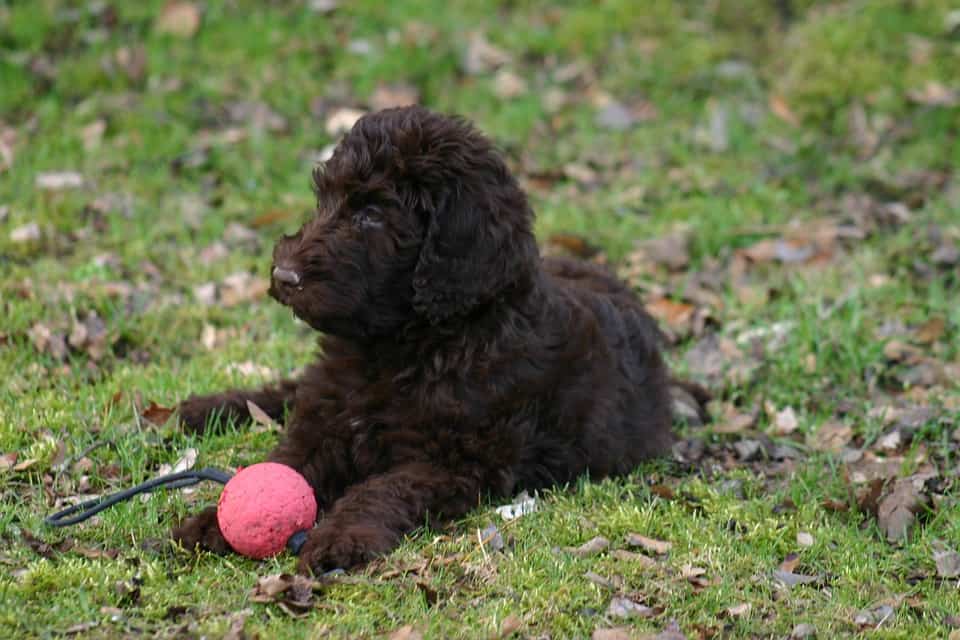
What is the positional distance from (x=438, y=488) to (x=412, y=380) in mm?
412

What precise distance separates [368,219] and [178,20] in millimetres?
6321

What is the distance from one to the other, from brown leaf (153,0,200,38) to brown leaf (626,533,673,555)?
6.87 m

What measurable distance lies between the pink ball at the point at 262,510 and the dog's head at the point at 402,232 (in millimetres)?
548

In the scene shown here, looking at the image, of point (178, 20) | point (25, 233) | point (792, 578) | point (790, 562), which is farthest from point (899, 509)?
point (178, 20)

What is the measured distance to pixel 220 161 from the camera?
868cm

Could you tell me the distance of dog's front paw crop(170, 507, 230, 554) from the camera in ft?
13.6

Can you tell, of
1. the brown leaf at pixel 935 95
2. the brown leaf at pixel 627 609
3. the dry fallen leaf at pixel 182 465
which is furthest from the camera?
the brown leaf at pixel 935 95

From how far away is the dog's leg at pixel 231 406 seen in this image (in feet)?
17.3

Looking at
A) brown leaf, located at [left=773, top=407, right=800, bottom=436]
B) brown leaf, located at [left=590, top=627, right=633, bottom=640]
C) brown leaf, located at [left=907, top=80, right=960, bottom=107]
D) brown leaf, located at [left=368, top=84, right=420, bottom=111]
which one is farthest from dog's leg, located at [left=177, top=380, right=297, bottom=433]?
brown leaf, located at [left=907, top=80, right=960, bottom=107]

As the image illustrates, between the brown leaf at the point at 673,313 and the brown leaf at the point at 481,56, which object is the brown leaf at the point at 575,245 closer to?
the brown leaf at the point at 673,313

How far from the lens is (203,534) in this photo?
4.18m

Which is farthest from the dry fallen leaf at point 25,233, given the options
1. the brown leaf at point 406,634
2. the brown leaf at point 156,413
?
the brown leaf at point 406,634

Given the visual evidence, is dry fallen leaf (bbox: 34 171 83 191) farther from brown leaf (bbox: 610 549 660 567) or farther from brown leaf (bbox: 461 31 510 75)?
brown leaf (bbox: 610 549 660 567)

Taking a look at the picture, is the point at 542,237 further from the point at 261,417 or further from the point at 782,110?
the point at 261,417
